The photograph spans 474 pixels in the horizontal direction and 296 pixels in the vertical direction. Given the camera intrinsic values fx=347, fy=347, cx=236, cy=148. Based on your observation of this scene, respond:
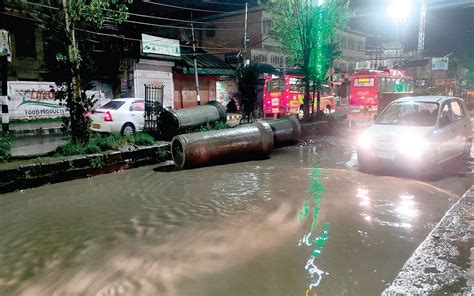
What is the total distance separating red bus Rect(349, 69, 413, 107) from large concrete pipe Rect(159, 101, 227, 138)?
20376mm

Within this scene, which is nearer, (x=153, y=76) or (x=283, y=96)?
(x=283, y=96)

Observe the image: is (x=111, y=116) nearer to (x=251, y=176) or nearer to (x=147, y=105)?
(x=147, y=105)

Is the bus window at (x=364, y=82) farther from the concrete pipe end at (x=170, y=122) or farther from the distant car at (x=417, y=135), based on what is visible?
the concrete pipe end at (x=170, y=122)

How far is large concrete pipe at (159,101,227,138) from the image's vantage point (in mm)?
10805

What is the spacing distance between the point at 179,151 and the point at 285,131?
394 cm

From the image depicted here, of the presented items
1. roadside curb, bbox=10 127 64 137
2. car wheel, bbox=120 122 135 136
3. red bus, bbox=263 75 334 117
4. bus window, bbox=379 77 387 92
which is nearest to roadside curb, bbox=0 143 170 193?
car wheel, bbox=120 122 135 136

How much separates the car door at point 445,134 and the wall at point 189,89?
21.3 meters

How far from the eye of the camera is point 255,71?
16281mm

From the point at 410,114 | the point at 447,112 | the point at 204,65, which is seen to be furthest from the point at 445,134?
the point at 204,65

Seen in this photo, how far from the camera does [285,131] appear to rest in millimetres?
11328

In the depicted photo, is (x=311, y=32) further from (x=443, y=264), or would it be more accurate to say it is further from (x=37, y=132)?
(x=37, y=132)

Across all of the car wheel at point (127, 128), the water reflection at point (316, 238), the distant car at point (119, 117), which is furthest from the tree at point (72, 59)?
the water reflection at point (316, 238)

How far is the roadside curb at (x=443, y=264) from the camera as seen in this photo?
10.1ft

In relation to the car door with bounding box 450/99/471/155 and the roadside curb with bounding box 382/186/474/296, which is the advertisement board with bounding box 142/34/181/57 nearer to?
the car door with bounding box 450/99/471/155
